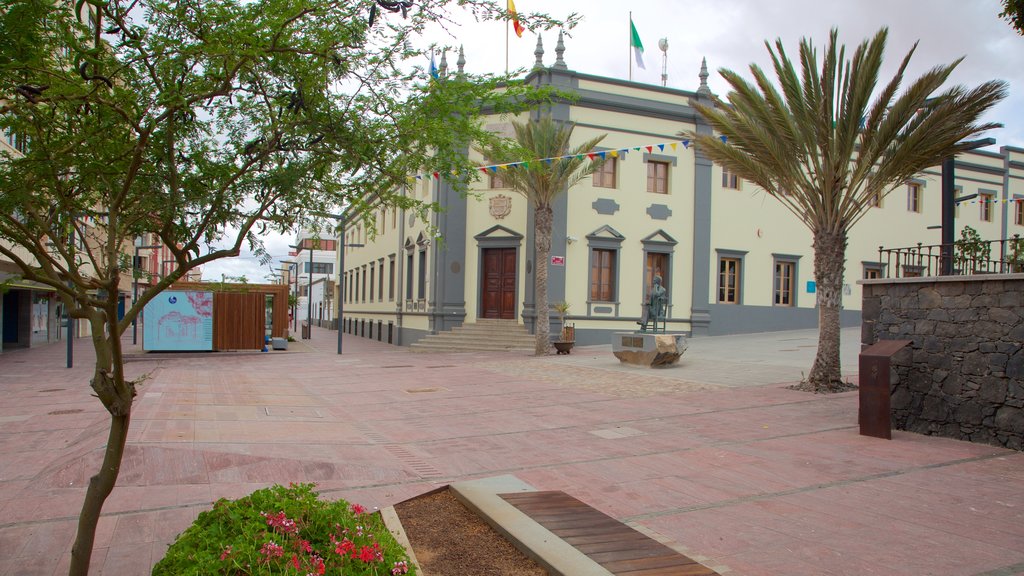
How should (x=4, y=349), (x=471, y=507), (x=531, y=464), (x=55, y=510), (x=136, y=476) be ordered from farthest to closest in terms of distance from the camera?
Result: (x=4, y=349) < (x=531, y=464) < (x=136, y=476) < (x=55, y=510) < (x=471, y=507)

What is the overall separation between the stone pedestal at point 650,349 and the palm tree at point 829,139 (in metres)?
4.83

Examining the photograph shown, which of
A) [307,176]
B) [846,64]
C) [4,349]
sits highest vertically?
[846,64]

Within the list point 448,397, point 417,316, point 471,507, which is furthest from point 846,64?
point 417,316

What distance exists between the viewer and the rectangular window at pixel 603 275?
25.5 meters

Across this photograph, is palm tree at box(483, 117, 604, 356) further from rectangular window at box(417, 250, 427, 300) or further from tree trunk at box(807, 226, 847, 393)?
tree trunk at box(807, 226, 847, 393)

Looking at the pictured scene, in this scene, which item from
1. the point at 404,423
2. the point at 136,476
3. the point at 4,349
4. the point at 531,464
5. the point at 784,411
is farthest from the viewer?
the point at 4,349

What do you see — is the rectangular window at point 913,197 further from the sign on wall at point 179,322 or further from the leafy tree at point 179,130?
the leafy tree at point 179,130

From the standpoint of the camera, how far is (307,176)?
172 inches

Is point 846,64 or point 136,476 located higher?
point 846,64

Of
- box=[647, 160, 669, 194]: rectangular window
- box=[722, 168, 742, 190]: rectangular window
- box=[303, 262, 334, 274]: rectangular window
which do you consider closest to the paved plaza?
box=[647, 160, 669, 194]: rectangular window

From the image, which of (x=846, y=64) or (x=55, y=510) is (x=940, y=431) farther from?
(x=55, y=510)

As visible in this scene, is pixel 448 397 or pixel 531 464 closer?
pixel 531 464

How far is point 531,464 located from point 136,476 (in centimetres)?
387

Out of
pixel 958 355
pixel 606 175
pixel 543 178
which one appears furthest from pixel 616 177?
pixel 958 355
